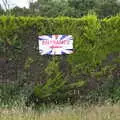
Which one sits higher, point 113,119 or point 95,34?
point 95,34

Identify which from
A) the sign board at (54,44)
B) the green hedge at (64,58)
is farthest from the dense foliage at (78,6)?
the sign board at (54,44)

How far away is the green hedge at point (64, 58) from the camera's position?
11875mm

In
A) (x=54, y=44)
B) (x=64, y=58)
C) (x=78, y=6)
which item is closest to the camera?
(x=54, y=44)

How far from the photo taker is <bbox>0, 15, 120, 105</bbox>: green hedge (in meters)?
11.9

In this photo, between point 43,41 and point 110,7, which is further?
point 110,7

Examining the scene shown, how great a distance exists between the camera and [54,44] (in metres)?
12.0

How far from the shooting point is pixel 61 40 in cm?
1202

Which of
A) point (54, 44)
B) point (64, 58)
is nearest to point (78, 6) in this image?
point (64, 58)

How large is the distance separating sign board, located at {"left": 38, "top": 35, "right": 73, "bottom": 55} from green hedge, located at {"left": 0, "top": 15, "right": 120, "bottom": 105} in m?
0.14

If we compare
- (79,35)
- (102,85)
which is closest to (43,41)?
(79,35)

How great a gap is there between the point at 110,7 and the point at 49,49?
18.7 meters

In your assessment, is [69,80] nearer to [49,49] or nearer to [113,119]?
[49,49]

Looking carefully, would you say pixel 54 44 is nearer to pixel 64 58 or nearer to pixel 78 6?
pixel 64 58

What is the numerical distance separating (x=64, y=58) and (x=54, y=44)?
524mm
